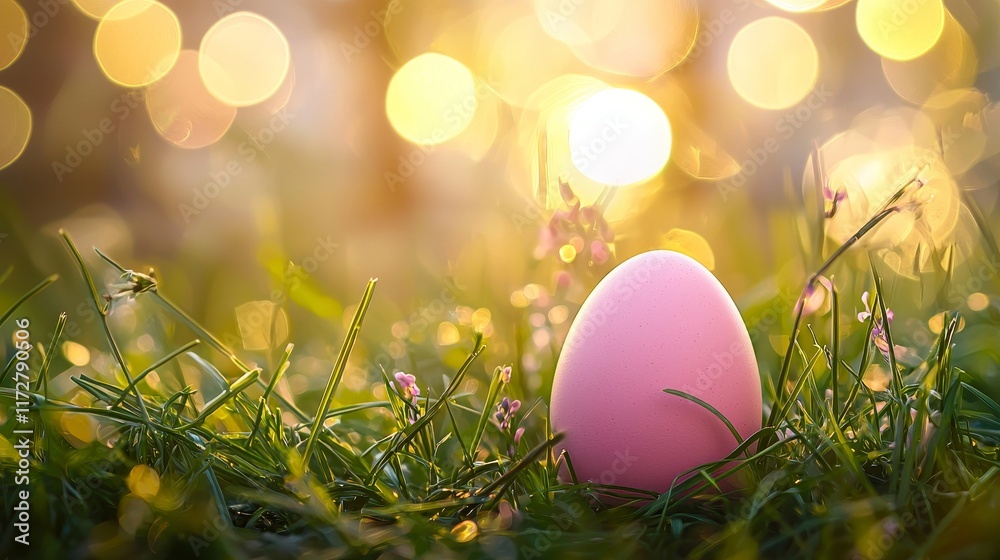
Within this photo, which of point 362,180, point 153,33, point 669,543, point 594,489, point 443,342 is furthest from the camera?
point 362,180

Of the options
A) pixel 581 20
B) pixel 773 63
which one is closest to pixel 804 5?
pixel 773 63

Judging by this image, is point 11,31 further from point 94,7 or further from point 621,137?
point 621,137

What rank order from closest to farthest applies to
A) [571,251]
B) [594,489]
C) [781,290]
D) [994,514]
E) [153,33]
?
[994,514], [594,489], [571,251], [781,290], [153,33]

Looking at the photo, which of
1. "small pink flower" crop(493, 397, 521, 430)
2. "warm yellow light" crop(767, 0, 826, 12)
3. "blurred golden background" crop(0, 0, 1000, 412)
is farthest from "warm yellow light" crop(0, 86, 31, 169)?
"warm yellow light" crop(767, 0, 826, 12)

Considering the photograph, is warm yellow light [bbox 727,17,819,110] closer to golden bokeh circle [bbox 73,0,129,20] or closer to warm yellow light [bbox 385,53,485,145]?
warm yellow light [bbox 385,53,485,145]

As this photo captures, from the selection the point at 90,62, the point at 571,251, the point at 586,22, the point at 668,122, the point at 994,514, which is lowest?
the point at 994,514

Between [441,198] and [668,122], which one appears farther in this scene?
[441,198]

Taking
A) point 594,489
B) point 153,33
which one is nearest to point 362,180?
point 153,33

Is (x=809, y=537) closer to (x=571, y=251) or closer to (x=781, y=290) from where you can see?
A: (x=571, y=251)
